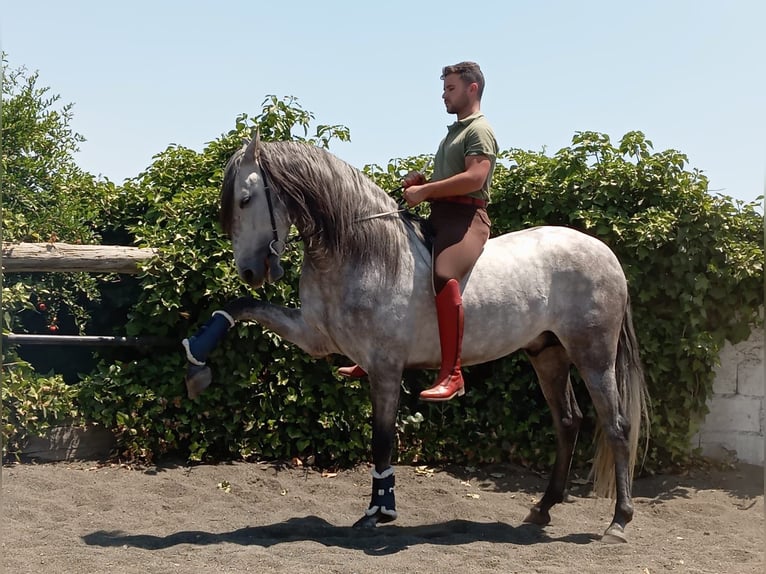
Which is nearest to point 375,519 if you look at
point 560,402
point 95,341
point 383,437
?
point 383,437

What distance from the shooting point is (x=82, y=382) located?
579 centimetres

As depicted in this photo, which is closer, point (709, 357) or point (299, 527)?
point (299, 527)

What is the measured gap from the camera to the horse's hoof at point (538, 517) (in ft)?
16.2

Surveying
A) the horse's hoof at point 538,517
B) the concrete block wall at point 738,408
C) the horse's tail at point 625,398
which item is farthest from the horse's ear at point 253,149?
the concrete block wall at point 738,408

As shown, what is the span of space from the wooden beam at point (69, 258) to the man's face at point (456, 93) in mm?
2548

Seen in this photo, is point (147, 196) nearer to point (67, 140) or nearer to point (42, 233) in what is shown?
point (42, 233)

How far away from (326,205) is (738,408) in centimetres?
411

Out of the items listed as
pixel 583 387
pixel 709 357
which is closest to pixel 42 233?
pixel 583 387

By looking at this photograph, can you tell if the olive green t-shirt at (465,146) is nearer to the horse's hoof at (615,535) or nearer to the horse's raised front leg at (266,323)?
the horse's raised front leg at (266,323)

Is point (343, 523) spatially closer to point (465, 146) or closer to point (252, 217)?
point (252, 217)

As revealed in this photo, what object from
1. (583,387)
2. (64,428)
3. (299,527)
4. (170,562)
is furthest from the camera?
(583,387)

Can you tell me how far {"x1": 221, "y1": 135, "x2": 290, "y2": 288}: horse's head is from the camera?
4.06 metres

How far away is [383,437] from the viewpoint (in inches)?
169

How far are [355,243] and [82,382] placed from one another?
2710 mm
